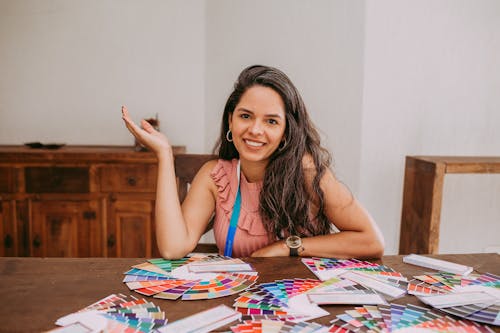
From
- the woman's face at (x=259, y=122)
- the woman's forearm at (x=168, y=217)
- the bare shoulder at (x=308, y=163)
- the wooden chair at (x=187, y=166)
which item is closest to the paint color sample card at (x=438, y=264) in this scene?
the bare shoulder at (x=308, y=163)

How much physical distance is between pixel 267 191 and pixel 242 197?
110mm

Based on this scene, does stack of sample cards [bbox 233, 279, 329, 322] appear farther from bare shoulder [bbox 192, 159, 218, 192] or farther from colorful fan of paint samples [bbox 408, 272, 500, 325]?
bare shoulder [bbox 192, 159, 218, 192]

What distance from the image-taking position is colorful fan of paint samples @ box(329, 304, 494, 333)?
2.53 ft

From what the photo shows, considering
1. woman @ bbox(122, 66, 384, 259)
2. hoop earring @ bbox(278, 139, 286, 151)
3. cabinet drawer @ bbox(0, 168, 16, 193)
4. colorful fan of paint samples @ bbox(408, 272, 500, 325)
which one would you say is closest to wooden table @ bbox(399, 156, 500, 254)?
woman @ bbox(122, 66, 384, 259)

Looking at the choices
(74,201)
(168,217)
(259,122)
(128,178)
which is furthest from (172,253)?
(74,201)

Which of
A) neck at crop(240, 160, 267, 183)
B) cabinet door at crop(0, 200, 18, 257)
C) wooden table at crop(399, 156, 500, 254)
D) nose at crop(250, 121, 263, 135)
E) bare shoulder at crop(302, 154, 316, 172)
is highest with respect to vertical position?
nose at crop(250, 121, 263, 135)

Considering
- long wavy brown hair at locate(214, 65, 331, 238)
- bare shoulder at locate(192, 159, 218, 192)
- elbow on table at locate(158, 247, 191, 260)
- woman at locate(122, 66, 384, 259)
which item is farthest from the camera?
bare shoulder at locate(192, 159, 218, 192)

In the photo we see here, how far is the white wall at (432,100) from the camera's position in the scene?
2.60m

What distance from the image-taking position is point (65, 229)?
8.57 feet

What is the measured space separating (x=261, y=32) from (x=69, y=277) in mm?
2401

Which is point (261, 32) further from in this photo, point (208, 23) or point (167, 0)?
point (167, 0)

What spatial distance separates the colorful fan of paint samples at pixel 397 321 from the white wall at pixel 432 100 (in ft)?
6.32

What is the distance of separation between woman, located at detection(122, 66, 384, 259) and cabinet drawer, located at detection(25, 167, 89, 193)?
1376mm

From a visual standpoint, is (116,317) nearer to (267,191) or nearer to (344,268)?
(344,268)
